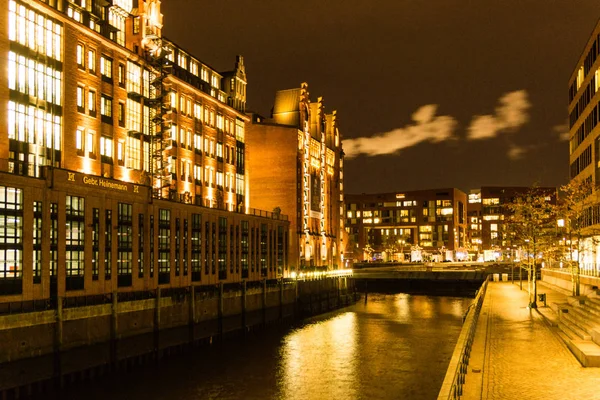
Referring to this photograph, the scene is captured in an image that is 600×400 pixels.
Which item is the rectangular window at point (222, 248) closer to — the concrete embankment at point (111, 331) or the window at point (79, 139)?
the concrete embankment at point (111, 331)

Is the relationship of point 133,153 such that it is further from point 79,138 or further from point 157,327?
point 157,327

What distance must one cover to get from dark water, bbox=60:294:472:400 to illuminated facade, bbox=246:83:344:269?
138ft

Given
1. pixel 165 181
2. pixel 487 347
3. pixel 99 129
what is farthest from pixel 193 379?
pixel 165 181

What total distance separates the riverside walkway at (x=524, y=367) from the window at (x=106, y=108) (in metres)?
38.2

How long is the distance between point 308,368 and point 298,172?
67.2 metres

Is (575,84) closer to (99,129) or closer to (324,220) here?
(324,220)

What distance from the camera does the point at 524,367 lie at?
78.7 ft

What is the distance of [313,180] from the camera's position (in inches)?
4459

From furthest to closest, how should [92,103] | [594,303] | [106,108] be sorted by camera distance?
[106,108], [92,103], [594,303]

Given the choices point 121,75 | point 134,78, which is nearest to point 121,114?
point 121,75

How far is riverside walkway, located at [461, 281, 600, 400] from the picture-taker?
19.8 meters

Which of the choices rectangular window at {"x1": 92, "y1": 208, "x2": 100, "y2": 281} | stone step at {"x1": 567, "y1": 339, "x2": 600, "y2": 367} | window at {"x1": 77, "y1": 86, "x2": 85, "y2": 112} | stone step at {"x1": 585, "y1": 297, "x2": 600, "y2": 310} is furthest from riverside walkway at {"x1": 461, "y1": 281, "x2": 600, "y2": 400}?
window at {"x1": 77, "y1": 86, "x2": 85, "y2": 112}

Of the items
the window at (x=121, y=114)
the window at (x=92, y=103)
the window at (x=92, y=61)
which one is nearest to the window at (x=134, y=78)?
the window at (x=121, y=114)

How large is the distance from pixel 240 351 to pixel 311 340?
785 centimetres
